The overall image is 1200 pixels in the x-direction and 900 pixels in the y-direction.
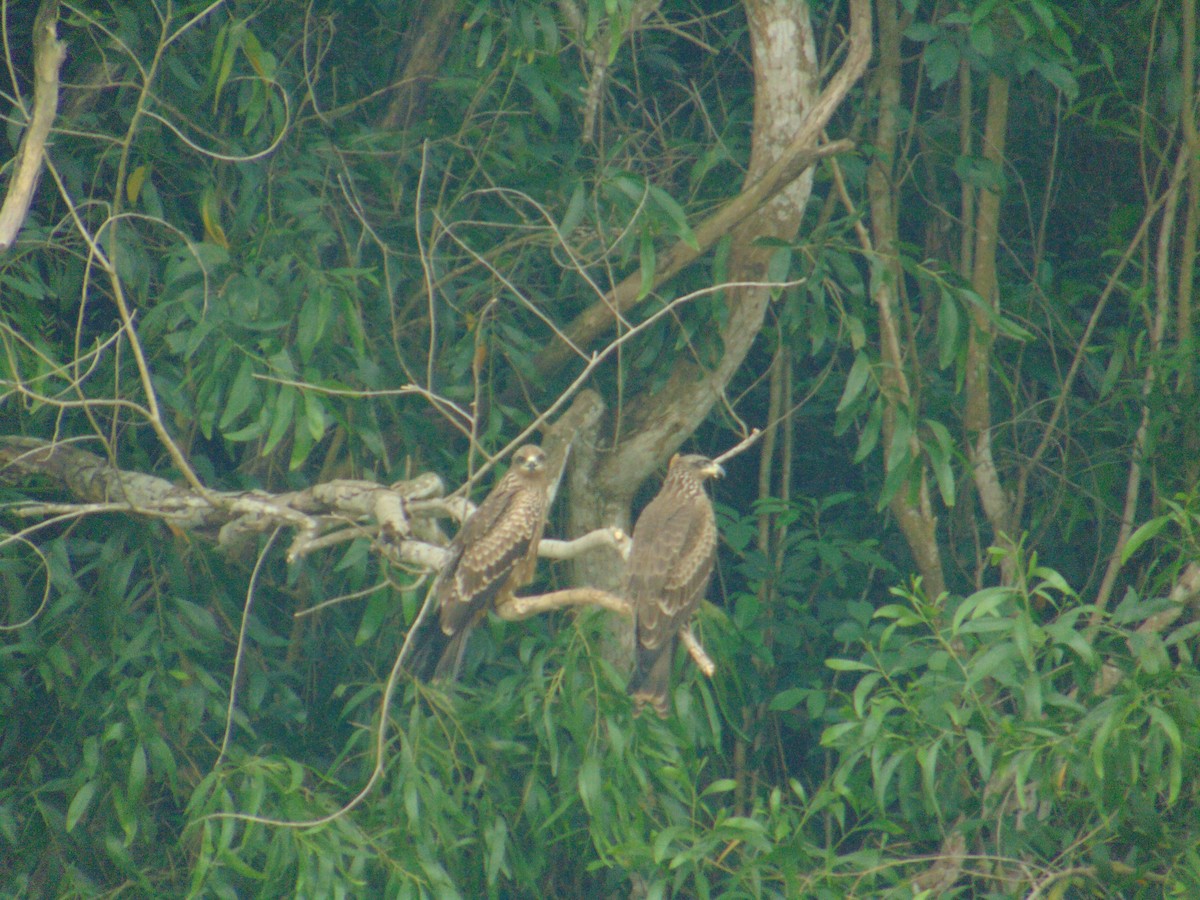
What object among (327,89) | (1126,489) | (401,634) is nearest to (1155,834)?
(1126,489)

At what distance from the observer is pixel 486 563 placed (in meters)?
4.67

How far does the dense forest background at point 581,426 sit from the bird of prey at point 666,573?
140mm

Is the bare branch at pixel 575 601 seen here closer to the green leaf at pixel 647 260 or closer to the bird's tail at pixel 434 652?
the bird's tail at pixel 434 652

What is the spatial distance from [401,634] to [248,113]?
5.99 ft

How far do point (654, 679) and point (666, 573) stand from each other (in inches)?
14.2

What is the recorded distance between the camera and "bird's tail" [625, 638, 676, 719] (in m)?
4.73

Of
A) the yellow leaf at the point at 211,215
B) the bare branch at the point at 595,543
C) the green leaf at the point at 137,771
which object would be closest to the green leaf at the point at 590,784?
the bare branch at the point at 595,543

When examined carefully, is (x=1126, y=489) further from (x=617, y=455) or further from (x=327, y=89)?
(x=327, y=89)

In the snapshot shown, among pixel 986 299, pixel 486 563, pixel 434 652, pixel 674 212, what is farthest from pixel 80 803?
pixel 986 299

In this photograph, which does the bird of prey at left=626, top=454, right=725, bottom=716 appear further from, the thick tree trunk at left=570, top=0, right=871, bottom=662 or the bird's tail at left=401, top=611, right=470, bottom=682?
the bird's tail at left=401, top=611, right=470, bottom=682

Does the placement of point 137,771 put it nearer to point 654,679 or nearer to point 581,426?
point 654,679

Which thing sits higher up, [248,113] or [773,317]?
[248,113]

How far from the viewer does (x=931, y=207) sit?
18.6 ft

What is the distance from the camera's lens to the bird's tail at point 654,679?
15.5 feet
